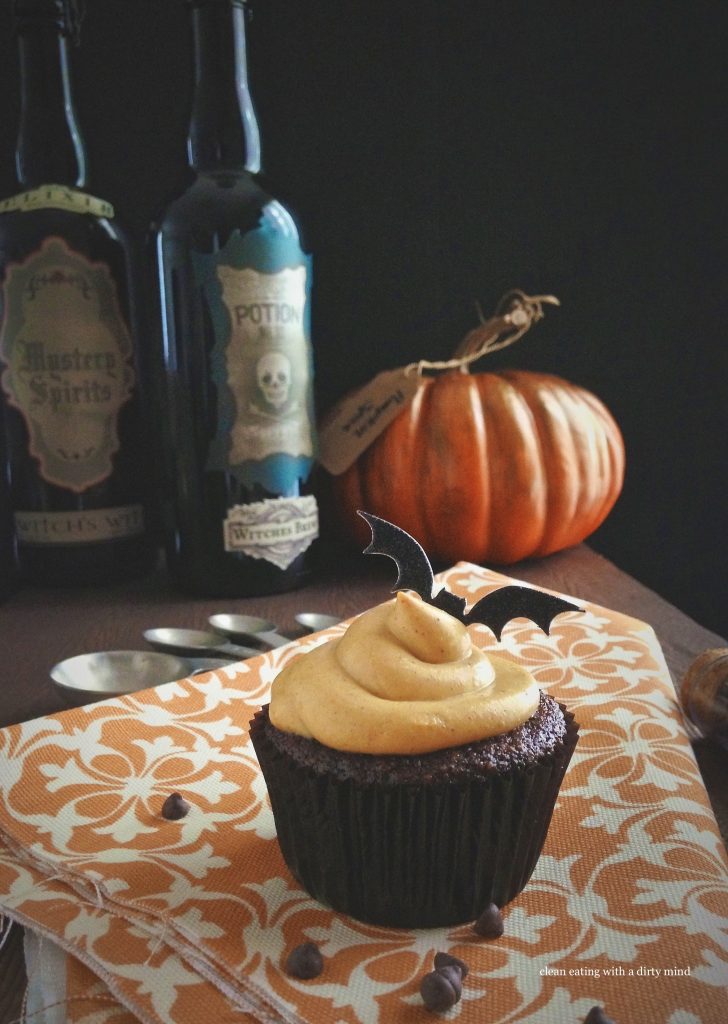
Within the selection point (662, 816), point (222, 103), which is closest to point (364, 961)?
point (662, 816)

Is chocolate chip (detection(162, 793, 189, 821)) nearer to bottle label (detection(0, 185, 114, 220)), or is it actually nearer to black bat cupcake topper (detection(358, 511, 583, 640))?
black bat cupcake topper (detection(358, 511, 583, 640))

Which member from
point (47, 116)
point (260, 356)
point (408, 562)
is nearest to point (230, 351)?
point (260, 356)

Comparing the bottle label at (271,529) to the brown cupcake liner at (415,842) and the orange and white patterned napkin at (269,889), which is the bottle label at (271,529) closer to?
the orange and white patterned napkin at (269,889)

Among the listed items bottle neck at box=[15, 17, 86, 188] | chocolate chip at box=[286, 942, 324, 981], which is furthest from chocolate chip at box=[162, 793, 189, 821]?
bottle neck at box=[15, 17, 86, 188]

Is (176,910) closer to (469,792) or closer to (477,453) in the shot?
(469,792)

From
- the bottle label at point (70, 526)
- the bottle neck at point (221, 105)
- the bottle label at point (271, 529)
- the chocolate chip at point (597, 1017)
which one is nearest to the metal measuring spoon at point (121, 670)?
the bottle label at point (271, 529)

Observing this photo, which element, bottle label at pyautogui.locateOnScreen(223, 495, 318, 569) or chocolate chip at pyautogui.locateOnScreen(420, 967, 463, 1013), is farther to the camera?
bottle label at pyautogui.locateOnScreen(223, 495, 318, 569)
